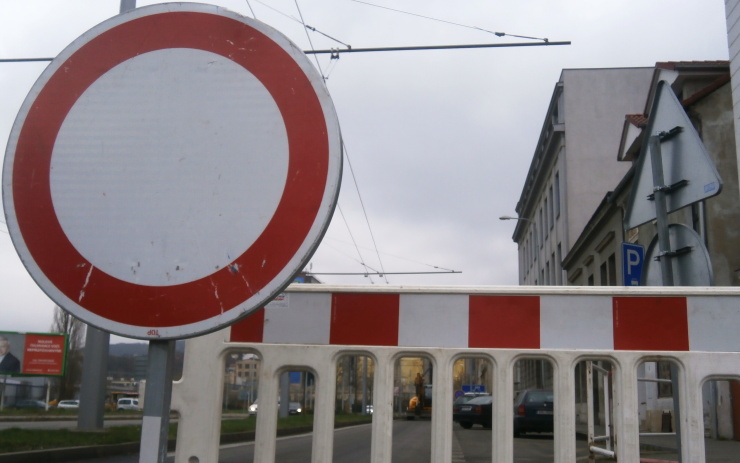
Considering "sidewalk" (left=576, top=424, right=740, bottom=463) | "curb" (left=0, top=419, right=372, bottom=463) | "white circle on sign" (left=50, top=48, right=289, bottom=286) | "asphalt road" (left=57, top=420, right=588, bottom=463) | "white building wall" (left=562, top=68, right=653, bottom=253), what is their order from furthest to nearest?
"white building wall" (left=562, top=68, right=653, bottom=253)
"curb" (left=0, top=419, right=372, bottom=463)
"sidewalk" (left=576, top=424, right=740, bottom=463)
"asphalt road" (left=57, top=420, right=588, bottom=463)
"white circle on sign" (left=50, top=48, right=289, bottom=286)

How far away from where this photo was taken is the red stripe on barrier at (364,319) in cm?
293

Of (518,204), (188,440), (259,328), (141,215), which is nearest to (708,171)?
(259,328)

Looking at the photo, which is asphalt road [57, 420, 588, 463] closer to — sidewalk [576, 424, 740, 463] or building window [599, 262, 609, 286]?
sidewalk [576, 424, 740, 463]

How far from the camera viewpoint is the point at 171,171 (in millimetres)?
1916

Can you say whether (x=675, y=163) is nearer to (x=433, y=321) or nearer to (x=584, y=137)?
(x=433, y=321)

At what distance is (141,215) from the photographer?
190 centimetres

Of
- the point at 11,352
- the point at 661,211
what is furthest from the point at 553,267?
the point at 661,211

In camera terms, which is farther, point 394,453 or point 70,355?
point 70,355

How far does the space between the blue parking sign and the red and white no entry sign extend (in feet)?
16.8

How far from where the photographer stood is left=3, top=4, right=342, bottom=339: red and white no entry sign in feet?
5.94

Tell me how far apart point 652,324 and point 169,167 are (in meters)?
1.82

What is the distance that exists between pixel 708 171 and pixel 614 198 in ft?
79.9

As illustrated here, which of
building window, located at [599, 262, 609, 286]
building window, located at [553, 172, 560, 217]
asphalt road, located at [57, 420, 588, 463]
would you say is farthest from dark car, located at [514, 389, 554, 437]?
building window, located at [553, 172, 560, 217]

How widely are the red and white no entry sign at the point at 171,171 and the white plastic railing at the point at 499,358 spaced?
1.12 metres
